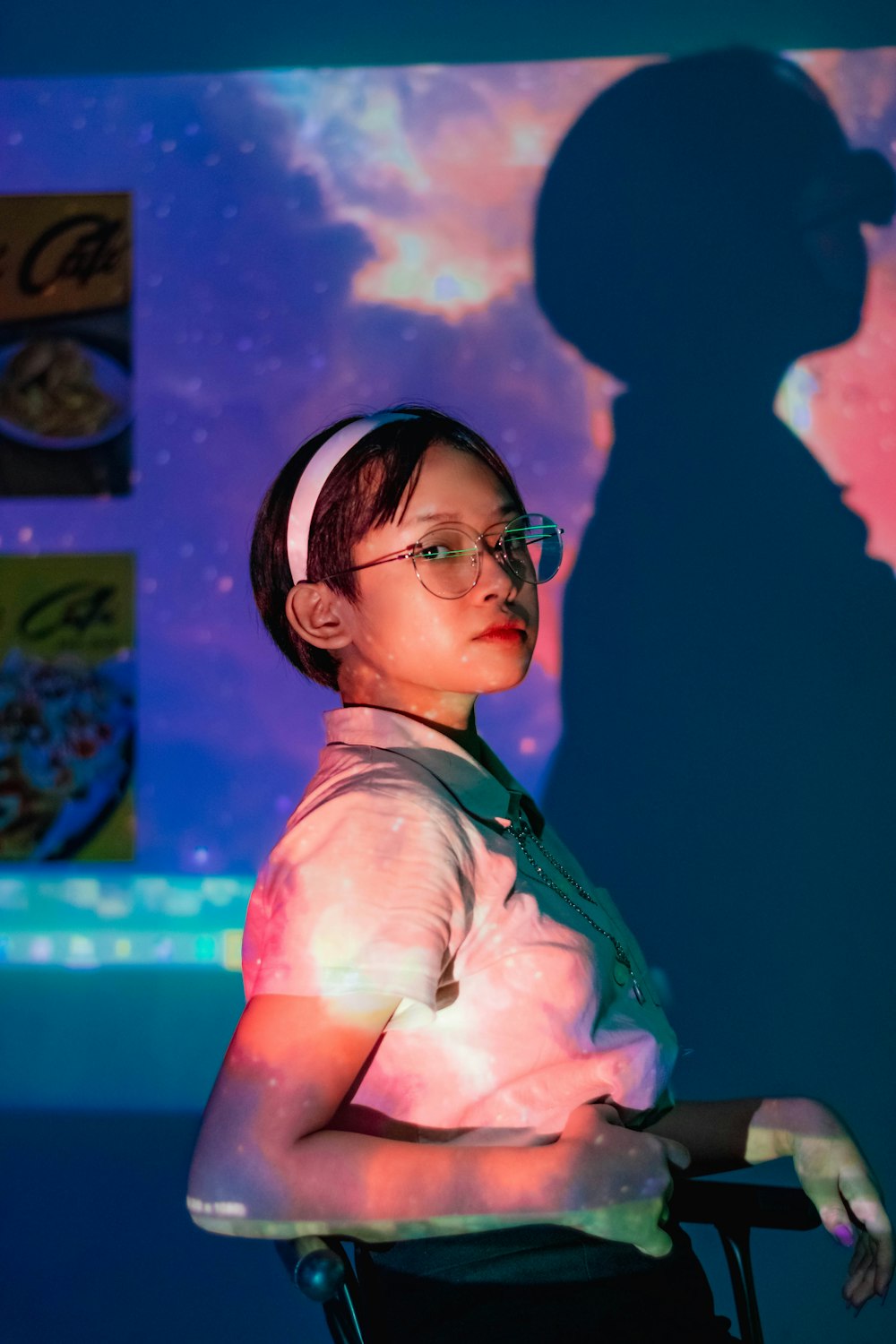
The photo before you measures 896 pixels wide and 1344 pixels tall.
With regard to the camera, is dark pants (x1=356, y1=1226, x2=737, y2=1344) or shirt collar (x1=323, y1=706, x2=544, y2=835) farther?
shirt collar (x1=323, y1=706, x2=544, y2=835)

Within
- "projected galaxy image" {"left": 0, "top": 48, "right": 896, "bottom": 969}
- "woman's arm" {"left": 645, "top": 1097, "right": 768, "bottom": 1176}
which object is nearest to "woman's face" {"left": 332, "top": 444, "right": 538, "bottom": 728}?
"woman's arm" {"left": 645, "top": 1097, "right": 768, "bottom": 1176}

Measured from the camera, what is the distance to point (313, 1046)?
0.87 m

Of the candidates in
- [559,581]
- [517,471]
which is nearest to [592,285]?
[517,471]

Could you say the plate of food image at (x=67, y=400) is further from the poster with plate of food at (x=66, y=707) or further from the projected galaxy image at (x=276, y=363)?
the poster with plate of food at (x=66, y=707)

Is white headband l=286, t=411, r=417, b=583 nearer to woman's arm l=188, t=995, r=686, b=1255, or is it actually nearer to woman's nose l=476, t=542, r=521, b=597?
woman's nose l=476, t=542, r=521, b=597

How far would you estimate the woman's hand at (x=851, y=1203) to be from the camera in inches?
43.6

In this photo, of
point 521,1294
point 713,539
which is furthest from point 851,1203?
point 713,539

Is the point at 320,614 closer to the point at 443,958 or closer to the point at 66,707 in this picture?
the point at 443,958

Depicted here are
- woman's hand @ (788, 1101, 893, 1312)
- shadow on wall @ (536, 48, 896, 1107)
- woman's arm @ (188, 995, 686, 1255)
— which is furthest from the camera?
shadow on wall @ (536, 48, 896, 1107)

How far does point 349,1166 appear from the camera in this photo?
0.87 m

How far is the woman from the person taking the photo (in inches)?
34.4

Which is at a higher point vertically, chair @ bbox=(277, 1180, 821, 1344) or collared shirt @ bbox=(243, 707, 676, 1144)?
collared shirt @ bbox=(243, 707, 676, 1144)

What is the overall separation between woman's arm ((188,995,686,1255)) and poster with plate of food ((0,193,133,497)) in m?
1.49

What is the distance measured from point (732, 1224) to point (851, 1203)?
0.36ft
